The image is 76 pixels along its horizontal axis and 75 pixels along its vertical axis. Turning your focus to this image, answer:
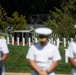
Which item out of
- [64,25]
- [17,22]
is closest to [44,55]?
[64,25]

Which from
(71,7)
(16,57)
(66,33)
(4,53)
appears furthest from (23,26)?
(4,53)

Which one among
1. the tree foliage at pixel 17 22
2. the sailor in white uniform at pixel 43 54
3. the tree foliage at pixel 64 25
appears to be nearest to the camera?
the sailor in white uniform at pixel 43 54

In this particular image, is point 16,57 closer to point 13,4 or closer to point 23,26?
point 23,26

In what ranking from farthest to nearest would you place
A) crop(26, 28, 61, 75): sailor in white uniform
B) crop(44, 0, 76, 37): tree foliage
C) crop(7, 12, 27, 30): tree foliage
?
crop(7, 12, 27, 30): tree foliage → crop(44, 0, 76, 37): tree foliage → crop(26, 28, 61, 75): sailor in white uniform

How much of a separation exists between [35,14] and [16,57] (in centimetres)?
4453

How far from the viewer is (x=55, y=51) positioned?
735 cm

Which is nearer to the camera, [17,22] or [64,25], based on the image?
[64,25]

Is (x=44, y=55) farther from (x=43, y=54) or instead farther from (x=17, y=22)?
(x=17, y=22)

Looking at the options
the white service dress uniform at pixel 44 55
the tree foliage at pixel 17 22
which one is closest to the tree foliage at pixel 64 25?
the tree foliage at pixel 17 22

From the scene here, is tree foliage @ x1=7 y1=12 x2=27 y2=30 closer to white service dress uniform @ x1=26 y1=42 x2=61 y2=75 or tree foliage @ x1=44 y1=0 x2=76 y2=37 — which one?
tree foliage @ x1=44 y1=0 x2=76 y2=37

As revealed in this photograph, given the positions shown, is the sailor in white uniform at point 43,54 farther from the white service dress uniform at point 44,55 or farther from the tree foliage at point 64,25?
the tree foliage at point 64,25

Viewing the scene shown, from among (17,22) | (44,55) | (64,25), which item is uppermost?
(17,22)

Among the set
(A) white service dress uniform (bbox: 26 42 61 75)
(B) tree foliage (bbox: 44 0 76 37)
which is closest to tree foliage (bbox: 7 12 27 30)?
(B) tree foliage (bbox: 44 0 76 37)

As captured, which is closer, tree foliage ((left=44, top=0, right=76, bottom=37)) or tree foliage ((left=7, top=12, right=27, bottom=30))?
tree foliage ((left=44, top=0, right=76, bottom=37))
